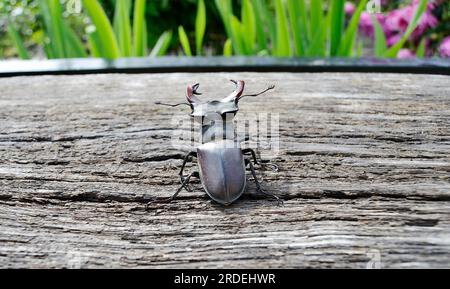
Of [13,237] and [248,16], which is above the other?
[248,16]

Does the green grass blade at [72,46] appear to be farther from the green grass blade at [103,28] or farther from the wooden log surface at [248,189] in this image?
the wooden log surface at [248,189]

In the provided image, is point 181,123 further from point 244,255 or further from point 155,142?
point 244,255

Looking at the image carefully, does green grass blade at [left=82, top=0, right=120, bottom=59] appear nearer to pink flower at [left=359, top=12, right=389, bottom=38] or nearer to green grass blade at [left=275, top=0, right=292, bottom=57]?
green grass blade at [left=275, top=0, right=292, bottom=57]

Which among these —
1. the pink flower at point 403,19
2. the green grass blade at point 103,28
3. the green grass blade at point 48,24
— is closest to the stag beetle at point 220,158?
the green grass blade at point 103,28

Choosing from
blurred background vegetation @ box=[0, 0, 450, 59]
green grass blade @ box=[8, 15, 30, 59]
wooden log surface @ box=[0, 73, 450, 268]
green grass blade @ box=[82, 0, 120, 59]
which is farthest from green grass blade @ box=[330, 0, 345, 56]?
green grass blade @ box=[8, 15, 30, 59]
